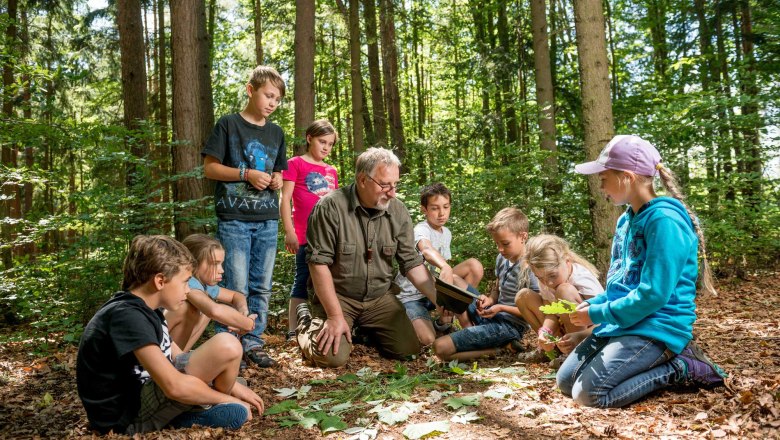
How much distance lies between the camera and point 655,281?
287 cm

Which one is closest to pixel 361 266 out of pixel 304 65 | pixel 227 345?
pixel 227 345

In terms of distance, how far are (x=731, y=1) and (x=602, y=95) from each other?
876 centimetres

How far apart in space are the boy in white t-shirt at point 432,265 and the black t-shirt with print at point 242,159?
4.36 ft

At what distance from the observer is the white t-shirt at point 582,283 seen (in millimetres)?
3914

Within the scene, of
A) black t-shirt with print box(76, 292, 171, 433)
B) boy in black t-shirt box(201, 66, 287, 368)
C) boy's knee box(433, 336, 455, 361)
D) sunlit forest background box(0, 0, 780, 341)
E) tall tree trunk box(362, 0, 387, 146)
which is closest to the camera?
black t-shirt with print box(76, 292, 171, 433)

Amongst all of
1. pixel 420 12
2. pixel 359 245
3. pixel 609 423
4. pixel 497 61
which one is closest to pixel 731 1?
pixel 497 61

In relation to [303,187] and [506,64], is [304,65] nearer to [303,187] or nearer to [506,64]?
[303,187]

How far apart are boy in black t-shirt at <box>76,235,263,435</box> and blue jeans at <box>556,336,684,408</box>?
1884 millimetres

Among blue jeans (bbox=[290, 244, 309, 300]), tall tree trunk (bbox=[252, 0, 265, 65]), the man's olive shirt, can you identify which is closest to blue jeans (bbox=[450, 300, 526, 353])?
the man's olive shirt

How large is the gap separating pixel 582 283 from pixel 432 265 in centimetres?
152

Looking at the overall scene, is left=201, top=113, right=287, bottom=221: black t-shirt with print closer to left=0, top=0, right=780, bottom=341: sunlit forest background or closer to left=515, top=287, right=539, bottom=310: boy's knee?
left=0, top=0, right=780, bottom=341: sunlit forest background

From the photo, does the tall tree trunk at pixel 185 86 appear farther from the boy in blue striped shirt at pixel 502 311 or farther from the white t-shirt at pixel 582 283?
the white t-shirt at pixel 582 283

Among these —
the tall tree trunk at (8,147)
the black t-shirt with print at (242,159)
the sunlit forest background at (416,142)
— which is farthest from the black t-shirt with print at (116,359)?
the tall tree trunk at (8,147)

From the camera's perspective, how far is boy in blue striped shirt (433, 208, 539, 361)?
4305 millimetres
